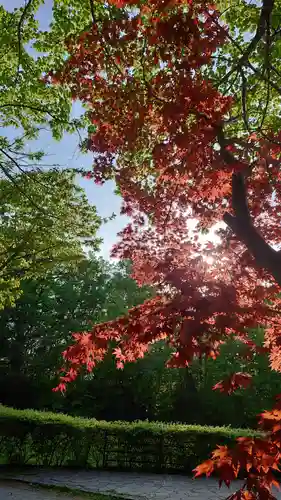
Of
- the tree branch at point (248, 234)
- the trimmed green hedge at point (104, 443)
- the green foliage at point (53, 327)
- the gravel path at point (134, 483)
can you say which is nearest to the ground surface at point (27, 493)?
the gravel path at point (134, 483)

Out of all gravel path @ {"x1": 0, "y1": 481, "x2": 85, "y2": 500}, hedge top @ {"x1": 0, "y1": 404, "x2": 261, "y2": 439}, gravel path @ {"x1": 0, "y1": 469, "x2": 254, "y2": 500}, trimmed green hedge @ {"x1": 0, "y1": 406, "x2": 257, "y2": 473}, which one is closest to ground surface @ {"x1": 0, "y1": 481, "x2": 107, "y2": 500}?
gravel path @ {"x1": 0, "y1": 481, "x2": 85, "y2": 500}

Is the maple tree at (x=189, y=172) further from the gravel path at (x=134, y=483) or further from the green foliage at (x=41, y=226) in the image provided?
the green foliage at (x=41, y=226)

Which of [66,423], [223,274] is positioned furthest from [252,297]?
[66,423]

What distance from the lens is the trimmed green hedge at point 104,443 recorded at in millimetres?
10477

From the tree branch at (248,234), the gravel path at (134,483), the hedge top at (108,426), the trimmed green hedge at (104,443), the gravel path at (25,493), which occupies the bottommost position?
the gravel path at (25,493)

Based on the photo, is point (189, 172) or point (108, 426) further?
point (108, 426)

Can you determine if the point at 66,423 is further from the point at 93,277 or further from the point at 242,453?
the point at 93,277

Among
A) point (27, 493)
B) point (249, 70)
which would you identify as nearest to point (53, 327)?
point (27, 493)

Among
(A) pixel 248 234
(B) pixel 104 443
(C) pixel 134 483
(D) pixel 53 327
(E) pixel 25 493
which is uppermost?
(D) pixel 53 327

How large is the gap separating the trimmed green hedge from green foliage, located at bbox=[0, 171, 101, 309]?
190 inches

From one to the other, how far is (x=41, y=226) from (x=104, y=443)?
669 cm

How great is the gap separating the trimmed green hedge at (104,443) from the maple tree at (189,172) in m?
6.77

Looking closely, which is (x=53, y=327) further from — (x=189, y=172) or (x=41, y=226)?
(x=189, y=172)

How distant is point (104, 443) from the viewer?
1071cm
